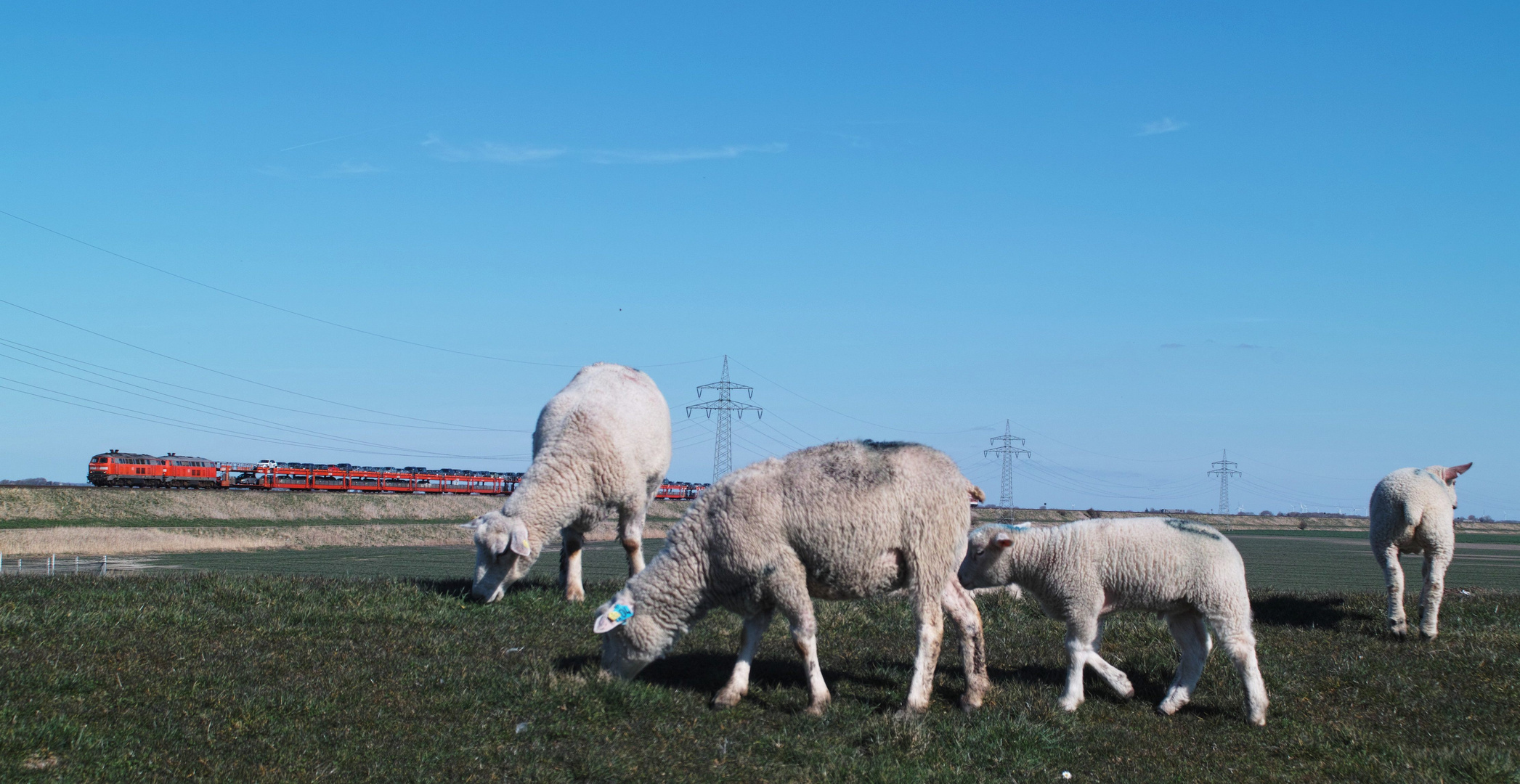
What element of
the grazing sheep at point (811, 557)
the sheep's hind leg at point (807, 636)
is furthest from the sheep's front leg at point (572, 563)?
the sheep's hind leg at point (807, 636)

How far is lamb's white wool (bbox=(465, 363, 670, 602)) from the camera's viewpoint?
13164 millimetres

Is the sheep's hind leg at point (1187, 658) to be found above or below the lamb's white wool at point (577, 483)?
below

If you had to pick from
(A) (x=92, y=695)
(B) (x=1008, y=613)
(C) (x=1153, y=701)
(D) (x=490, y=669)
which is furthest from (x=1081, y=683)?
(A) (x=92, y=695)

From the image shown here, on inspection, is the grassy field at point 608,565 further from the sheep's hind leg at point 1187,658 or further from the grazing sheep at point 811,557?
the sheep's hind leg at point 1187,658

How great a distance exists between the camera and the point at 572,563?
47.8ft

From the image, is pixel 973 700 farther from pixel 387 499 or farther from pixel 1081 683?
pixel 387 499

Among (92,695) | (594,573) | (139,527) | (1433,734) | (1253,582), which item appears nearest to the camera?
(92,695)

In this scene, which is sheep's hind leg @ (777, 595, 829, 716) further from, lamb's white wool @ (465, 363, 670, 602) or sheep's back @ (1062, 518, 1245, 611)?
lamb's white wool @ (465, 363, 670, 602)

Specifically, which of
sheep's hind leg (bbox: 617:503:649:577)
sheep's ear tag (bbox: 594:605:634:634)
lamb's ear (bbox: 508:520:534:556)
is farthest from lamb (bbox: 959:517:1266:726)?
lamb's ear (bbox: 508:520:534:556)

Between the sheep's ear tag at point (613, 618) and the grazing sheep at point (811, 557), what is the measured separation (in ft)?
0.04

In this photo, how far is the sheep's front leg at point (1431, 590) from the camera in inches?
553

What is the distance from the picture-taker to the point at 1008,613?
14289 millimetres

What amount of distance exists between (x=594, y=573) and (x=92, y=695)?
18306 millimetres

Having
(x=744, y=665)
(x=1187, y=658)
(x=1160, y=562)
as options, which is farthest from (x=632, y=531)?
(x=1187, y=658)
